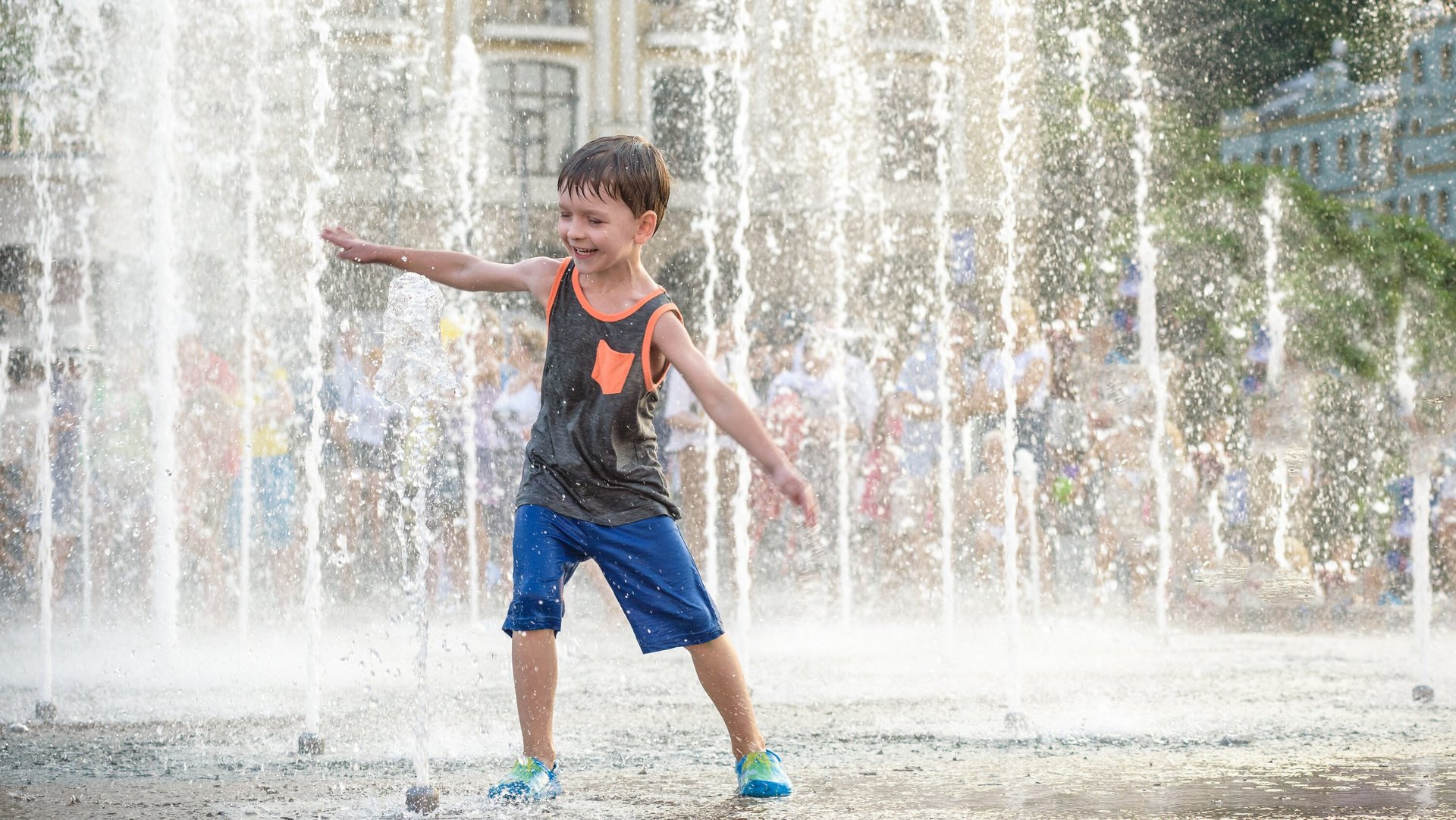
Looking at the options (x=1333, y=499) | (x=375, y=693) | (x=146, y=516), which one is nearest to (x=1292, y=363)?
(x=1333, y=499)

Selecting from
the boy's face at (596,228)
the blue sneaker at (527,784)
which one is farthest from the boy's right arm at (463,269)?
the blue sneaker at (527,784)

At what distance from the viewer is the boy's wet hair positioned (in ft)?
11.7

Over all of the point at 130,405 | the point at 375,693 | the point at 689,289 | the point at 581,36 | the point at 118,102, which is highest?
the point at 581,36

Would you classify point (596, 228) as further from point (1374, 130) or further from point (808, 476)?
point (1374, 130)

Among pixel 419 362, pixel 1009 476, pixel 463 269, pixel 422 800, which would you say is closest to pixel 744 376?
pixel 1009 476

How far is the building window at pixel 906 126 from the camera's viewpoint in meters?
23.0

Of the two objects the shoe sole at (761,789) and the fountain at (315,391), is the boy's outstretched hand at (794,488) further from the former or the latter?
the fountain at (315,391)

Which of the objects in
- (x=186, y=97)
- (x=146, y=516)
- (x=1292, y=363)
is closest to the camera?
(x=146, y=516)

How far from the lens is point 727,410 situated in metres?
3.47

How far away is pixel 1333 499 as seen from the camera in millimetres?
10633

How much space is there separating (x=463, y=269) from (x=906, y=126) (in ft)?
67.6

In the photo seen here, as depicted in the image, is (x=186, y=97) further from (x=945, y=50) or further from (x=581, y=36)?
(x=945, y=50)

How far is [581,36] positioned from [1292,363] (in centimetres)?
1272

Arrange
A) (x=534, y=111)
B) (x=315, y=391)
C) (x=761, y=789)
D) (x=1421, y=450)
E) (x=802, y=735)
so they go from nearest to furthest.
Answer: (x=761, y=789) → (x=802, y=735) → (x=1421, y=450) → (x=315, y=391) → (x=534, y=111)
